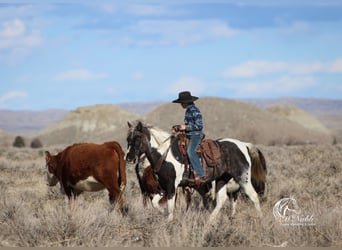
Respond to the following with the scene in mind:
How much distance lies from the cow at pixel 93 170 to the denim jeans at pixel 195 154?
1.69 meters

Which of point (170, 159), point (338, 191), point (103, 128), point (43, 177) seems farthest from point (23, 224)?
point (103, 128)

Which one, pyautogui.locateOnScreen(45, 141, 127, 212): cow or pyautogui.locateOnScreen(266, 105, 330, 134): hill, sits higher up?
pyautogui.locateOnScreen(45, 141, 127, 212): cow

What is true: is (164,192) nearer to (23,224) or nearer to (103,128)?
(23,224)

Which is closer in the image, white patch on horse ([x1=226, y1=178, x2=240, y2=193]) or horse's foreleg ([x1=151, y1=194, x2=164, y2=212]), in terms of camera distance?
horse's foreleg ([x1=151, y1=194, x2=164, y2=212])

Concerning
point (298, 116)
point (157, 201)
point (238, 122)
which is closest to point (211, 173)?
point (157, 201)

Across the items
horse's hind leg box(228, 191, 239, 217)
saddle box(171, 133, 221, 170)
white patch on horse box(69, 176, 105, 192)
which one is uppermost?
saddle box(171, 133, 221, 170)

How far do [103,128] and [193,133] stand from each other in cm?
9640

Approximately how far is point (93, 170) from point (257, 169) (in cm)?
316

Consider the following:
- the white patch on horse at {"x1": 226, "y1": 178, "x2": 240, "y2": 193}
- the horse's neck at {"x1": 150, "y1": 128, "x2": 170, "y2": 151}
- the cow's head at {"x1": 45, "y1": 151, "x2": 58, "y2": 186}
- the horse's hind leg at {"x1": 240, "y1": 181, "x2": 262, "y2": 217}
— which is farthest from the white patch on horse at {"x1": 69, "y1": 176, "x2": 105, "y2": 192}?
the horse's hind leg at {"x1": 240, "y1": 181, "x2": 262, "y2": 217}

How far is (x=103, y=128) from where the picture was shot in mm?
106562

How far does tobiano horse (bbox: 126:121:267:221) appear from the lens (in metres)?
10.7

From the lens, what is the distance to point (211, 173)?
437 inches

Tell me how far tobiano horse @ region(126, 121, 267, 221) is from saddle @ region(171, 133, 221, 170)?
8cm

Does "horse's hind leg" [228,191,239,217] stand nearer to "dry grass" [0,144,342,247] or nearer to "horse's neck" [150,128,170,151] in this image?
"dry grass" [0,144,342,247]
